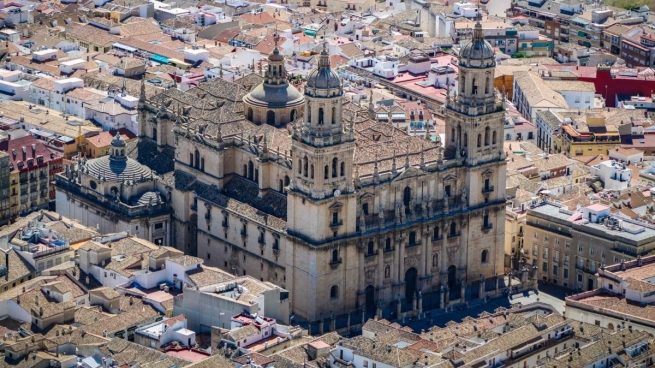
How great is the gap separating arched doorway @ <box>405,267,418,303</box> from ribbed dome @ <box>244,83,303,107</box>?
18.7 metres

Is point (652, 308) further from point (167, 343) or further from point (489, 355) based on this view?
point (167, 343)

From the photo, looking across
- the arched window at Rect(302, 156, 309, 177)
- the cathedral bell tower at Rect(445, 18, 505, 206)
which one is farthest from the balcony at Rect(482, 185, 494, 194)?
the arched window at Rect(302, 156, 309, 177)

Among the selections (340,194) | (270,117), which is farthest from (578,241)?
(270,117)

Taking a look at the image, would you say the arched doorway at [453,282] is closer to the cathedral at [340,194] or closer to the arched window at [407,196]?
the cathedral at [340,194]

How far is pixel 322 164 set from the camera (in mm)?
176500

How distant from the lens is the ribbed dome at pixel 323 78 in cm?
17612

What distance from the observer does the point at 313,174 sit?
177000 mm

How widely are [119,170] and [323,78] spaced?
2679cm

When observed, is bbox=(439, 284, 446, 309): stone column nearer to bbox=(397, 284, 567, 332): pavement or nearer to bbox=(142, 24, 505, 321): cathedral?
bbox=(142, 24, 505, 321): cathedral

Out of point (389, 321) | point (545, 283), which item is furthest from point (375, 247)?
point (545, 283)

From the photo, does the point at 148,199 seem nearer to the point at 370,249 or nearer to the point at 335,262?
the point at 335,262

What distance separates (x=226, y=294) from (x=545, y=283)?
35.7m

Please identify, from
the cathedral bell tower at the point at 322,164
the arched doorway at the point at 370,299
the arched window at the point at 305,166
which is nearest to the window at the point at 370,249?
the arched doorway at the point at 370,299

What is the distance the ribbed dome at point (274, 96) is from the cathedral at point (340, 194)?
0.41 ft
